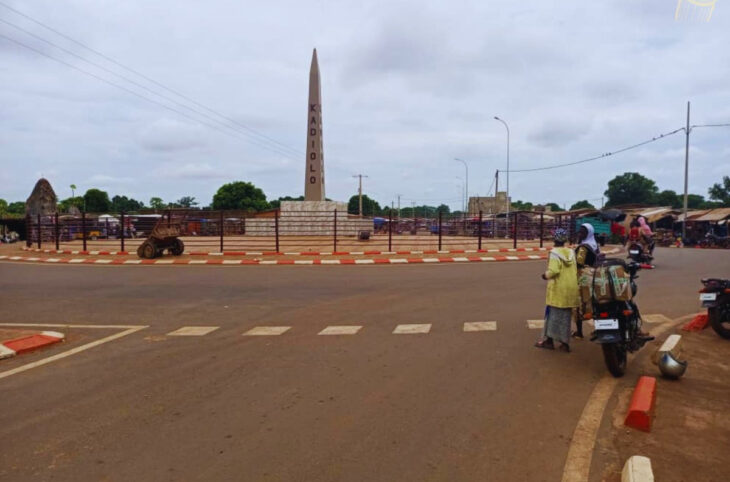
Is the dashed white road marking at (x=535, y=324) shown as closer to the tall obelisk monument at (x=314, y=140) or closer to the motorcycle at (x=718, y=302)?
the motorcycle at (x=718, y=302)

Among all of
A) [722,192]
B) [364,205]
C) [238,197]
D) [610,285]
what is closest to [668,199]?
[722,192]

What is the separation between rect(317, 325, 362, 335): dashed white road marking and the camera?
739cm

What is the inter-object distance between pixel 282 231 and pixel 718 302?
28.9 meters

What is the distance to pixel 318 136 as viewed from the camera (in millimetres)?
33688

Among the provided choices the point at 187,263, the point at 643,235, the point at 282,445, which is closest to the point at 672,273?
the point at 643,235

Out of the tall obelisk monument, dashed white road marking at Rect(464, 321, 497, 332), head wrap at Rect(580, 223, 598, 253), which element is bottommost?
dashed white road marking at Rect(464, 321, 497, 332)

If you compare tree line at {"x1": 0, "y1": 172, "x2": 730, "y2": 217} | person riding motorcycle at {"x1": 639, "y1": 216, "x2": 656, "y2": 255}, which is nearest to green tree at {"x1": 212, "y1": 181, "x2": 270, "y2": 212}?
tree line at {"x1": 0, "y1": 172, "x2": 730, "y2": 217}

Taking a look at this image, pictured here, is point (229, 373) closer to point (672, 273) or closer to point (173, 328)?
point (173, 328)

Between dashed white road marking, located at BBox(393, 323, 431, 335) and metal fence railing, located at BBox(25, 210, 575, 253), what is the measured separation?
40.8 feet

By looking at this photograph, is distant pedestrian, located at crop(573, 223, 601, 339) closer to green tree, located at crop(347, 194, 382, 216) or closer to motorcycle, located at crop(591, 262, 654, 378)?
motorcycle, located at crop(591, 262, 654, 378)

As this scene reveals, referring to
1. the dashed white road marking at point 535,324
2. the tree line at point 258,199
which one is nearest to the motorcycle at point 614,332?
the dashed white road marking at point 535,324

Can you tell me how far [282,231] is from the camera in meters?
33.8

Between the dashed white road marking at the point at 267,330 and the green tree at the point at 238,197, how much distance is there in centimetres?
8056

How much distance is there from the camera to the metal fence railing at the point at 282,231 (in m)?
22.6
